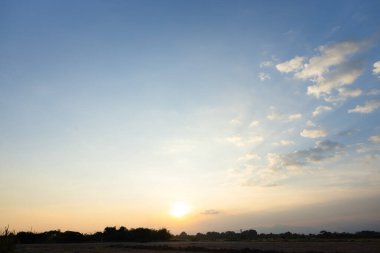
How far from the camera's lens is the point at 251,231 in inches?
5354

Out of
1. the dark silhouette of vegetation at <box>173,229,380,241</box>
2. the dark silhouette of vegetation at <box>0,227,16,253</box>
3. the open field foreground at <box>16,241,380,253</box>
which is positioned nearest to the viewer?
the dark silhouette of vegetation at <box>0,227,16,253</box>

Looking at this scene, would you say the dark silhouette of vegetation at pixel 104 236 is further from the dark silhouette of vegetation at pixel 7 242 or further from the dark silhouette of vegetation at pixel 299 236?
the dark silhouette of vegetation at pixel 7 242

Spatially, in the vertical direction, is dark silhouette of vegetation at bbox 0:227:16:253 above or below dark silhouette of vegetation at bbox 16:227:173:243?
A: below

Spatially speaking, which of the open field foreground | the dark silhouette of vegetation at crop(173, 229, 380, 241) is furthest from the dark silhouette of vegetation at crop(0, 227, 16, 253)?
the dark silhouette of vegetation at crop(173, 229, 380, 241)

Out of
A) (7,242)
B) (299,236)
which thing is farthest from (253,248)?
(299,236)

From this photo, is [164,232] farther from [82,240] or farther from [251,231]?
[251,231]

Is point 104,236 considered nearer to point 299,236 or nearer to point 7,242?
point 299,236

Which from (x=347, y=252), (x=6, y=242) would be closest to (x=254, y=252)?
(x=347, y=252)

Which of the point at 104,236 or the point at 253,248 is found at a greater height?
the point at 104,236

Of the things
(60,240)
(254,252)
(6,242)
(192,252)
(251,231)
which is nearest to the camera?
(6,242)

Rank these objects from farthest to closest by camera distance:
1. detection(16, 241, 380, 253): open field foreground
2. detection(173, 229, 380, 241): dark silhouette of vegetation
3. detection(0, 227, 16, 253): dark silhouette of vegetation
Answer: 1. detection(173, 229, 380, 241): dark silhouette of vegetation
2. detection(16, 241, 380, 253): open field foreground
3. detection(0, 227, 16, 253): dark silhouette of vegetation

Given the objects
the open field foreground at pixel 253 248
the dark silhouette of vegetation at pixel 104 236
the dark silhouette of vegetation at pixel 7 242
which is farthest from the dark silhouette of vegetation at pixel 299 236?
the dark silhouette of vegetation at pixel 7 242

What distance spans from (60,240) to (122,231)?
50.9ft

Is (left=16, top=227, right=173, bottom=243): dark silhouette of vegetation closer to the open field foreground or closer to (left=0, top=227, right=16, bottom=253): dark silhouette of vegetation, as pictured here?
the open field foreground
